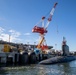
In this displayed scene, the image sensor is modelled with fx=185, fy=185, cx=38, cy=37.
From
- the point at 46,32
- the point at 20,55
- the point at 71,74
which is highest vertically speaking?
the point at 46,32

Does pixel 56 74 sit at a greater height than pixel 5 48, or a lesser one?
lesser

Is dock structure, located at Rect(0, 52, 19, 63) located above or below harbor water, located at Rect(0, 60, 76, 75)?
above

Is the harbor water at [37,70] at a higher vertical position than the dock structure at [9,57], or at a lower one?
lower

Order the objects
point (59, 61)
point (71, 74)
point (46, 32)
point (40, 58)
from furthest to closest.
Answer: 1. point (46, 32)
2. point (40, 58)
3. point (59, 61)
4. point (71, 74)

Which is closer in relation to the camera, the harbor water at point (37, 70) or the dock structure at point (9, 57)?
the harbor water at point (37, 70)

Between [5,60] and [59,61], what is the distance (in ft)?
83.9

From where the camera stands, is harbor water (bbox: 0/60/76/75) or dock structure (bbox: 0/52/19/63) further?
dock structure (bbox: 0/52/19/63)

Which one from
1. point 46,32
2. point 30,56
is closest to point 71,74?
point 30,56

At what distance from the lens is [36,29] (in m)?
112

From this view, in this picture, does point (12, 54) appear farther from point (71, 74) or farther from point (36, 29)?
point (71, 74)

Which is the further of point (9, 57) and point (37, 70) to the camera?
point (9, 57)

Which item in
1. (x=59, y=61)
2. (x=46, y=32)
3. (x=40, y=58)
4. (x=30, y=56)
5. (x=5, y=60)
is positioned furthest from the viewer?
(x=46, y=32)

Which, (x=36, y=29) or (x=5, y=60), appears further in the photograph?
(x=36, y=29)

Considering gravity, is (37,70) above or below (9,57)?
below
